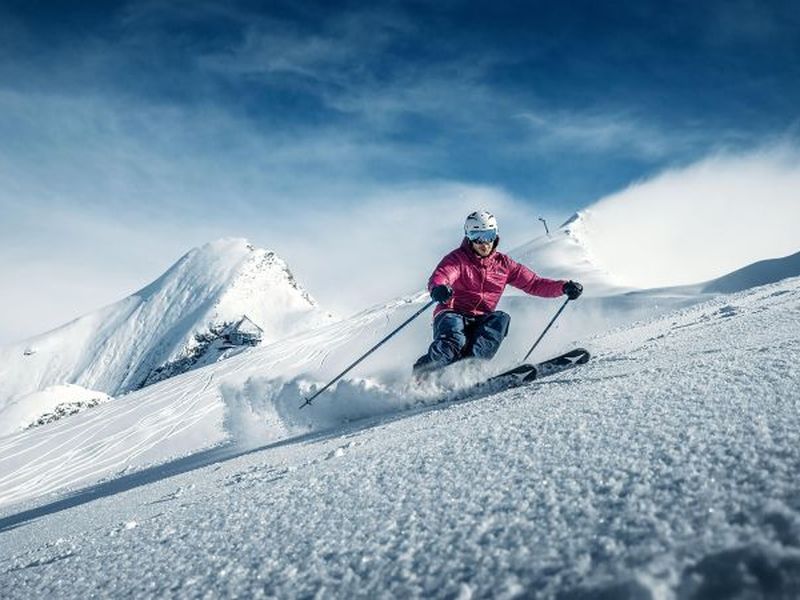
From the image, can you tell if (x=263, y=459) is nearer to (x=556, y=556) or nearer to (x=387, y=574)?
(x=387, y=574)

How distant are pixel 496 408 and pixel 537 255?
32.3m

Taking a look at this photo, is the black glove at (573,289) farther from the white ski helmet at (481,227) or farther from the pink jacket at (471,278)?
the white ski helmet at (481,227)

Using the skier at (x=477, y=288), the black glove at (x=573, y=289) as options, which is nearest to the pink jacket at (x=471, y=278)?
the skier at (x=477, y=288)

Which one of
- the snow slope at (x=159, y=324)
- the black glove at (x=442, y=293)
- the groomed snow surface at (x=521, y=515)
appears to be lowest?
the groomed snow surface at (x=521, y=515)

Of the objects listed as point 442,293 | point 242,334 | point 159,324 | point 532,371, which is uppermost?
point 159,324

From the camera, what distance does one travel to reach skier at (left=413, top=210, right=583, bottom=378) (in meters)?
5.70

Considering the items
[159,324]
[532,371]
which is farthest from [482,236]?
[159,324]

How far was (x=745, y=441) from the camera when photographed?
1256mm

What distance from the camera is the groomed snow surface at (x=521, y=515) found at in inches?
35.2

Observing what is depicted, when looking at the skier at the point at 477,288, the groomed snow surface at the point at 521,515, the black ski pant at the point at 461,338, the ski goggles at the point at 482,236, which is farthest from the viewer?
the ski goggles at the point at 482,236

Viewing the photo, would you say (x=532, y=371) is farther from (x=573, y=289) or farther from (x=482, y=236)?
(x=482, y=236)

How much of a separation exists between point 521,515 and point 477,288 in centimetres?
544

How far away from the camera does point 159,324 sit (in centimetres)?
14025

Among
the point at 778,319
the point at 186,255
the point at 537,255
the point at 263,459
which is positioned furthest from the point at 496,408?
the point at 186,255
